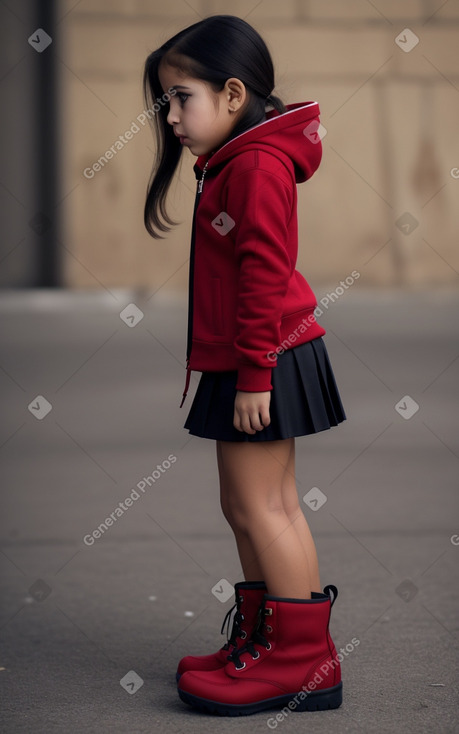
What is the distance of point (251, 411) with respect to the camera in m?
2.64

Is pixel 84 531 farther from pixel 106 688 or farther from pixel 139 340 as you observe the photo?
pixel 139 340

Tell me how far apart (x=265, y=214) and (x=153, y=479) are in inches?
121

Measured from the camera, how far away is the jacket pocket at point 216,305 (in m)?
2.71

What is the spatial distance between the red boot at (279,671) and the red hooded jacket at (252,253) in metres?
0.56

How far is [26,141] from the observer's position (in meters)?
14.5

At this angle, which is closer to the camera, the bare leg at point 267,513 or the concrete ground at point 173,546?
the bare leg at point 267,513

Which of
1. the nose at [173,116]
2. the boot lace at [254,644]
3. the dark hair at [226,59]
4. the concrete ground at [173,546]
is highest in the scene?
the dark hair at [226,59]

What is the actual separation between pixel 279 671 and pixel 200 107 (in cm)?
137

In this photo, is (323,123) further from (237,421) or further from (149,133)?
(237,421)

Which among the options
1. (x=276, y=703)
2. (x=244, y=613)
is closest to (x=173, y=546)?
(x=244, y=613)

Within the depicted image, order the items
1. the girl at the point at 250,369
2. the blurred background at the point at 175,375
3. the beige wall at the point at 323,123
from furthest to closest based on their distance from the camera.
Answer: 1. the beige wall at the point at 323,123
2. the blurred background at the point at 175,375
3. the girl at the point at 250,369

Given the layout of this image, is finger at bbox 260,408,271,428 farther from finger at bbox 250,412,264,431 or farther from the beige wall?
the beige wall

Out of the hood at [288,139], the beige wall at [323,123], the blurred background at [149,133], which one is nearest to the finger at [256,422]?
the hood at [288,139]

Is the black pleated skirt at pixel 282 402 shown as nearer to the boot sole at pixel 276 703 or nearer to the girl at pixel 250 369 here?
the girl at pixel 250 369
